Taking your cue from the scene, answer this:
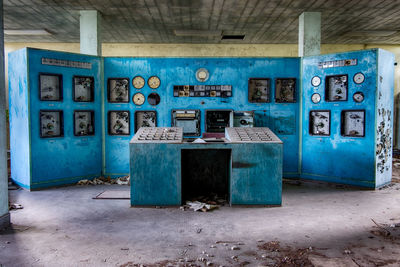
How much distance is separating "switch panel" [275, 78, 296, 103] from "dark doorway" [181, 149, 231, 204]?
2436 millimetres

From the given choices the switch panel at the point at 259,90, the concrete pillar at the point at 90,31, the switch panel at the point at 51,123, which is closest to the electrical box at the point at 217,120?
the switch panel at the point at 259,90

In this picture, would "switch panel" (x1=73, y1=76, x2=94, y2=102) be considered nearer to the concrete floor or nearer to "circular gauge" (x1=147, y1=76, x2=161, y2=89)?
"circular gauge" (x1=147, y1=76, x2=161, y2=89)

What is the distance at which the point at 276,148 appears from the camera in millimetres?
4477

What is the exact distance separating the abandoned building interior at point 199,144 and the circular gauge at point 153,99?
0.06 metres

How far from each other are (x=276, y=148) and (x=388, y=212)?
1.94 meters

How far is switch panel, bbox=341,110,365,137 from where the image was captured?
5.77 metres

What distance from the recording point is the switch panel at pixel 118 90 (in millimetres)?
6648

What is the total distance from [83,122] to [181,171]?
10.1ft

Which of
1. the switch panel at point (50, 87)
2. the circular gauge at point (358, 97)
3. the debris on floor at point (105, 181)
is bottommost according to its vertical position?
the debris on floor at point (105, 181)

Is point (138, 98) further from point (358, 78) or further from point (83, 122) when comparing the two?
point (358, 78)

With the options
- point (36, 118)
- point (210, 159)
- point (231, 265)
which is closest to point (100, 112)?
point (36, 118)


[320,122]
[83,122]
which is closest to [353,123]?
[320,122]

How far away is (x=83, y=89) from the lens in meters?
6.37

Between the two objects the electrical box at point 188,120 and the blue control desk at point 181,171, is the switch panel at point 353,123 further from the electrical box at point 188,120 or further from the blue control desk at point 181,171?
the electrical box at point 188,120
